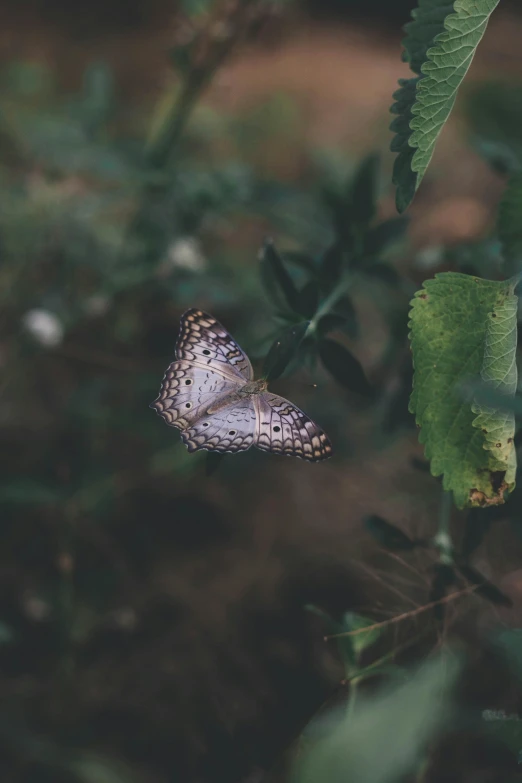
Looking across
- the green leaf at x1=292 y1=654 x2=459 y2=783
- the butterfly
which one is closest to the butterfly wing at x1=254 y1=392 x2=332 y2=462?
the butterfly

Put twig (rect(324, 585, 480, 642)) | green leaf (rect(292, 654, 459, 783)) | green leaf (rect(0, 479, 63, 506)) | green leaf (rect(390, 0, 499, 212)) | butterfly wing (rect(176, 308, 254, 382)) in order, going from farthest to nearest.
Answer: green leaf (rect(0, 479, 63, 506)) < butterfly wing (rect(176, 308, 254, 382)) < twig (rect(324, 585, 480, 642)) < green leaf (rect(390, 0, 499, 212)) < green leaf (rect(292, 654, 459, 783))

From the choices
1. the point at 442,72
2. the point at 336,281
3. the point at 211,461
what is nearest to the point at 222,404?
the point at 211,461

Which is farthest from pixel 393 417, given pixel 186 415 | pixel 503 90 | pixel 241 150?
pixel 503 90

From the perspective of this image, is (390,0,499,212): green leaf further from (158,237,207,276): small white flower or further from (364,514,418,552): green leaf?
(158,237,207,276): small white flower

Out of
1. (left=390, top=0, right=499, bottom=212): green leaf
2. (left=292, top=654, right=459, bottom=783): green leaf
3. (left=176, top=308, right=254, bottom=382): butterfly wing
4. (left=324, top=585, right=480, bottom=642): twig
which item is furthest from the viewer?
(left=176, top=308, right=254, bottom=382): butterfly wing

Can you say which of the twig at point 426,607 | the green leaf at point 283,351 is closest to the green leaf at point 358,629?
the twig at point 426,607

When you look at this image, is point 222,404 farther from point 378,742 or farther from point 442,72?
point 378,742
